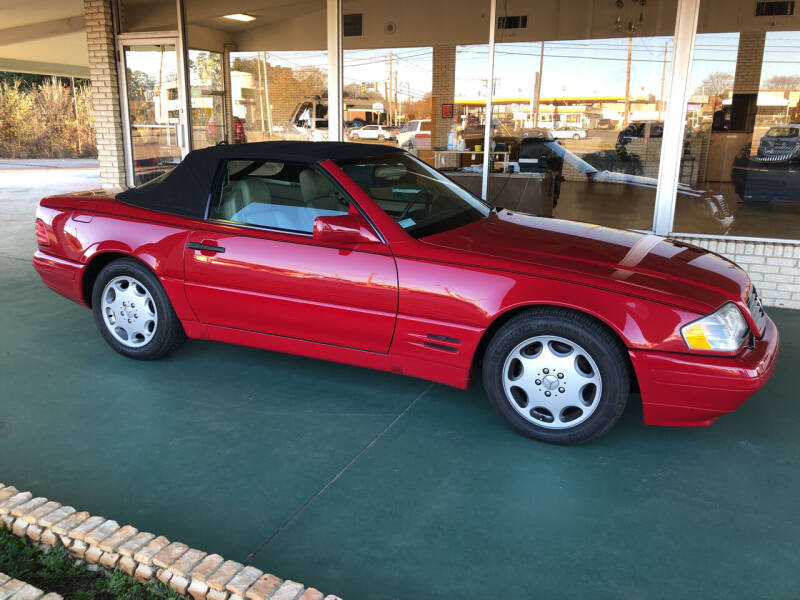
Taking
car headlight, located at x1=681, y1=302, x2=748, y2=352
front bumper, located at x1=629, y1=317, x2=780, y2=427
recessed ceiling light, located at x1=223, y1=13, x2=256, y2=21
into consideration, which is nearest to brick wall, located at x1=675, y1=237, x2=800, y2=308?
front bumper, located at x1=629, y1=317, x2=780, y2=427

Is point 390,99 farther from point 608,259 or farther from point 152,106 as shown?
point 608,259

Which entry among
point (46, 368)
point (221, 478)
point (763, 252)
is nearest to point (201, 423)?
point (221, 478)

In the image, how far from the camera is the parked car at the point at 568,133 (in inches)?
398

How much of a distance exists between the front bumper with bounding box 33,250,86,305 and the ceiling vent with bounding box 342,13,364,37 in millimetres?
4624

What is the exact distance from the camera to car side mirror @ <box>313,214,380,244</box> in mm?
3484

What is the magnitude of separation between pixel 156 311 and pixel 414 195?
1925 millimetres

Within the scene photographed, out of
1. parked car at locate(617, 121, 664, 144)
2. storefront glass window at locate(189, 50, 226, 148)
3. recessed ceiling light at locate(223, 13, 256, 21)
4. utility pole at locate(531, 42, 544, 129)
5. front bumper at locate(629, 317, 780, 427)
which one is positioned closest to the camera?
front bumper at locate(629, 317, 780, 427)

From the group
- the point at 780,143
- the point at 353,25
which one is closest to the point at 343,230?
the point at 353,25

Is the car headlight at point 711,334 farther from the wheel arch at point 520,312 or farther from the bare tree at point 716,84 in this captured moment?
the bare tree at point 716,84

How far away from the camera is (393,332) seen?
140 inches

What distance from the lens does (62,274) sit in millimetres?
4598

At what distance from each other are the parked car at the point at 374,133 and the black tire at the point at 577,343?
5.77 metres

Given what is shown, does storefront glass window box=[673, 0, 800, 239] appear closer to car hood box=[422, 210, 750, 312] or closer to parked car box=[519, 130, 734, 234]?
parked car box=[519, 130, 734, 234]

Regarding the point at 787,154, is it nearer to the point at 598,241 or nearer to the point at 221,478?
the point at 598,241
